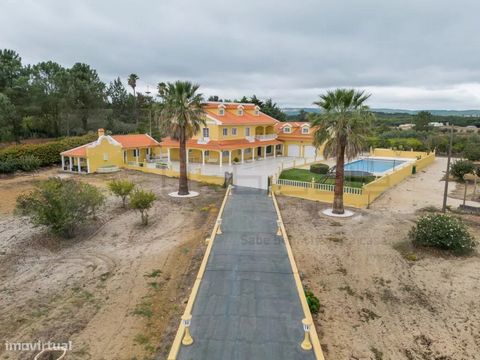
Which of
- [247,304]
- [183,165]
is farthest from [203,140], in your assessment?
[247,304]

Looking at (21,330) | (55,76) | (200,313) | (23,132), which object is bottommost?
(21,330)

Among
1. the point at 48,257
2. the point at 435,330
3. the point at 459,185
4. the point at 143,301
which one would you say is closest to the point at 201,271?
the point at 143,301

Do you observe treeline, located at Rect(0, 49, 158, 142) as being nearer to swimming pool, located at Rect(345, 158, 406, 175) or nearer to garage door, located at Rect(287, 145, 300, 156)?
garage door, located at Rect(287, 145, 300, 156)

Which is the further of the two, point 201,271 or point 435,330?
point 201,271

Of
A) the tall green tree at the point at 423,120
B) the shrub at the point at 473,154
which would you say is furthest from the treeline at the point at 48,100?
the tall green tree at the point at 423,120

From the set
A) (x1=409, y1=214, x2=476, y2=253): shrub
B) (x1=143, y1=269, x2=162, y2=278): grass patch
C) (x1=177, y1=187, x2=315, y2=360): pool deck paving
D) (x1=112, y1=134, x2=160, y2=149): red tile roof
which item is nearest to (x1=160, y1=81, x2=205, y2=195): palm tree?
(x1=177, y1=187, x2=315, y2=360): pool deck paving

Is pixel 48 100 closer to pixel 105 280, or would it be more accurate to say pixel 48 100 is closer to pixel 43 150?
pixel 43 150

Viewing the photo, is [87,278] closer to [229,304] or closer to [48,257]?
[48,257]
